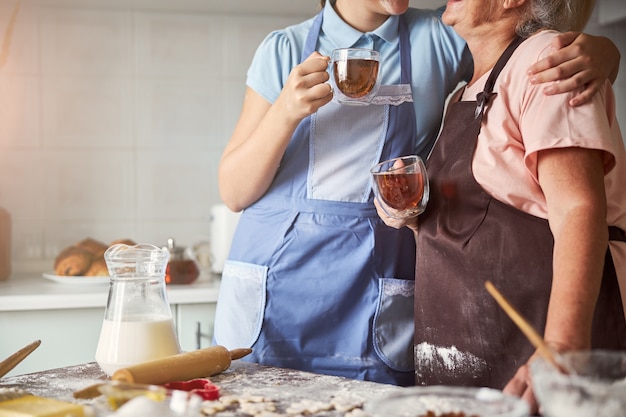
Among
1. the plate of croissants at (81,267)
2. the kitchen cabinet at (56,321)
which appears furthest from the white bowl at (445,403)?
the plate of croissants at (81,267)

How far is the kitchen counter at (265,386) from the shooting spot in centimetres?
114

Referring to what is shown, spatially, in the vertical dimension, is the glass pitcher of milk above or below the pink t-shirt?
below

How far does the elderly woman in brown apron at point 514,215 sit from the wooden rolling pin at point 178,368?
402 mm

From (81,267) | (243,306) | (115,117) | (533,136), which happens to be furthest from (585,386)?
(115,117)

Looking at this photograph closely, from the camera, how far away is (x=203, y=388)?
3.91 feet

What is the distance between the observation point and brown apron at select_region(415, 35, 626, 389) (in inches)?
51.7

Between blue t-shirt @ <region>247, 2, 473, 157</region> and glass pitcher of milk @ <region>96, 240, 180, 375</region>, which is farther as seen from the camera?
blue t-shirt @ <region>247, 2, 473, 157</region>

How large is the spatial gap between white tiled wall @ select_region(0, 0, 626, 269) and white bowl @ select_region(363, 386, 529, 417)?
6.76 ft

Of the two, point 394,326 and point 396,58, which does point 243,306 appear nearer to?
point 394,326

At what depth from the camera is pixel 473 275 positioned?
4.51 feet

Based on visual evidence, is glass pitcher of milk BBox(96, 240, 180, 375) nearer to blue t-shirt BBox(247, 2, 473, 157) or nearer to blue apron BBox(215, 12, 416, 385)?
blue apron BBox(215, 12, 416, 385)

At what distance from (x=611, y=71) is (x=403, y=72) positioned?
1.49 feet

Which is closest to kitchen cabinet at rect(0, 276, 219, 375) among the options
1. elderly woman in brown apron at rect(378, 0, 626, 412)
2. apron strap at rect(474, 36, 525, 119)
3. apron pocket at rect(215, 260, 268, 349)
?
apron pocket at rect(215, 260, 268, 349)

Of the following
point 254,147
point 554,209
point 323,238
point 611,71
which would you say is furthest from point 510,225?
point 254,147
